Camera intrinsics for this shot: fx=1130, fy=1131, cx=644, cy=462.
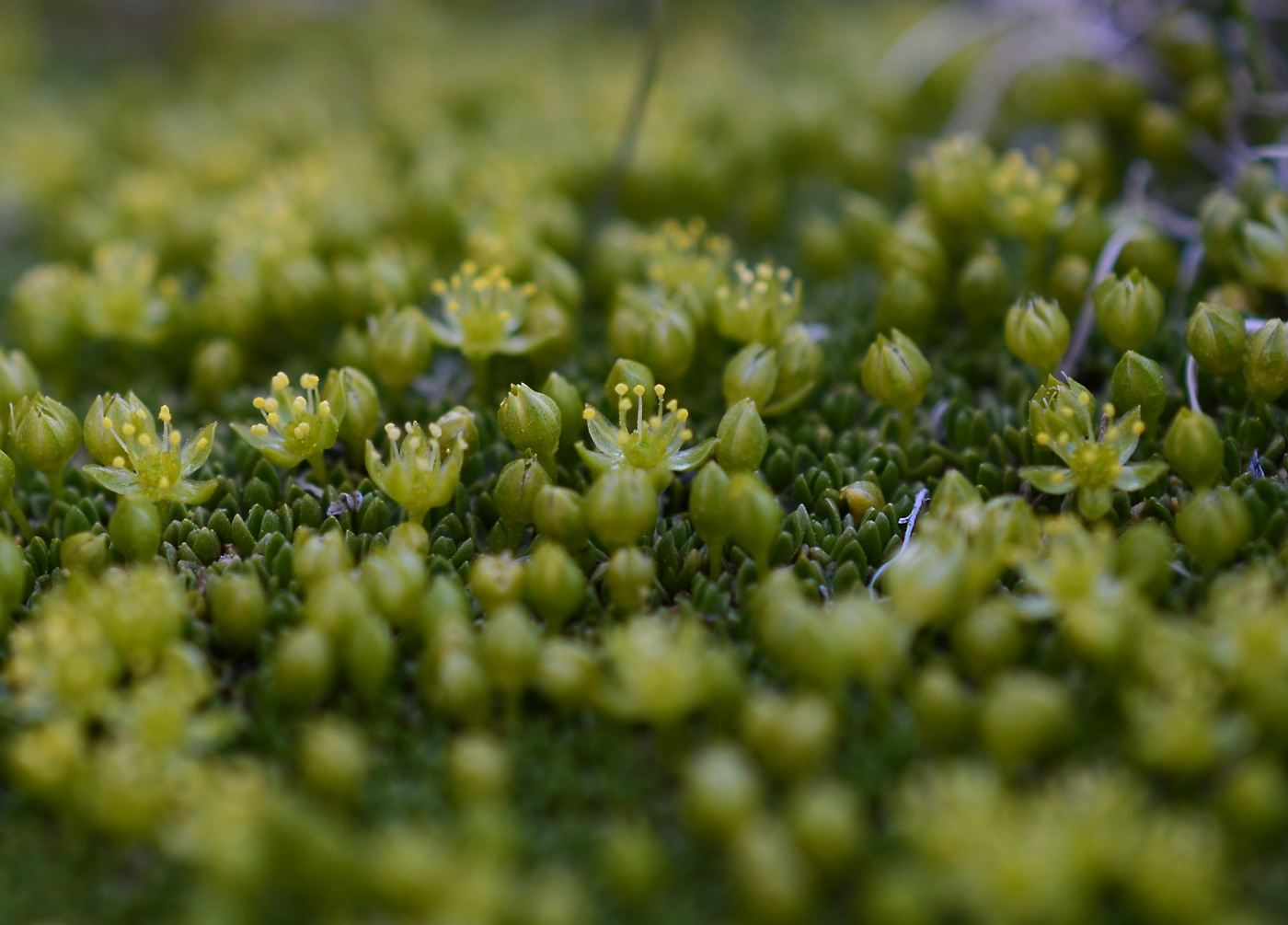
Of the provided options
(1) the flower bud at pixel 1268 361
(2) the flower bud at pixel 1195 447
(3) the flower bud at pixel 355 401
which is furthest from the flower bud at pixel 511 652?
(1) the flower bud at pixel 1268 361

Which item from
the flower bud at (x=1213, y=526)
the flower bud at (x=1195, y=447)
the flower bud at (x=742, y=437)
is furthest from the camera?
the flower bud at (x=742, y=437)

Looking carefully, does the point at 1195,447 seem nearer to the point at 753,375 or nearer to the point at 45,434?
the point at 753,375

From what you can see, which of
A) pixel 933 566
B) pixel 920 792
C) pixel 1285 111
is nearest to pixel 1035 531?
pixel 933 566

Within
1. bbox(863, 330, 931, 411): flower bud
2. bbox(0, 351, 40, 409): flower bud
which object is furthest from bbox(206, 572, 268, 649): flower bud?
bbox(863, 330, 931, 411): flower bud

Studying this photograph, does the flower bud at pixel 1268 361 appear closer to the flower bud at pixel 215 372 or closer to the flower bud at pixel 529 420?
the flower bud at pixel 529 420

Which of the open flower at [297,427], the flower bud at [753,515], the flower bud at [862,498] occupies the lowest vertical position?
the open flower at [297,427]

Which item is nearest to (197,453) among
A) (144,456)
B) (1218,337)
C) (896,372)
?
(144,456)

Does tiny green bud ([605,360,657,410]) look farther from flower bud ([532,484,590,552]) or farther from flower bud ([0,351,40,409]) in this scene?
flower bud ([0,351,40,409])
